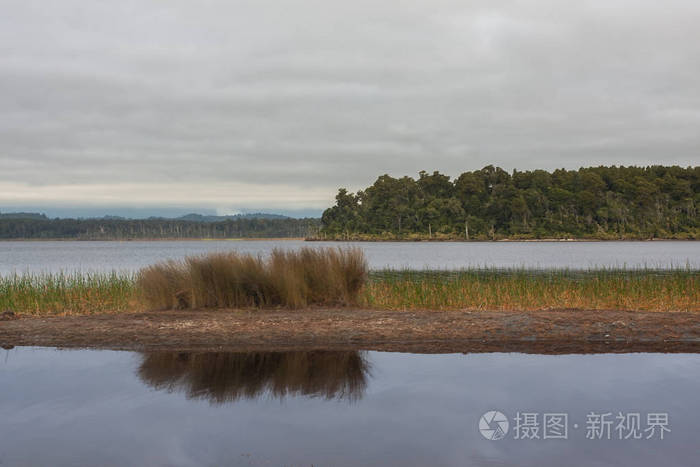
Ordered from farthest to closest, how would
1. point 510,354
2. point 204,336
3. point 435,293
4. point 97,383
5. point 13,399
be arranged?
1. point 435,293
2. point 204,336
3. point 510,354
4. point 97,383
5. point 13,399

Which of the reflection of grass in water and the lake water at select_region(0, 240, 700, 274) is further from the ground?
the reflection of grass in water

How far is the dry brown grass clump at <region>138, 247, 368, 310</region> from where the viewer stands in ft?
47.0

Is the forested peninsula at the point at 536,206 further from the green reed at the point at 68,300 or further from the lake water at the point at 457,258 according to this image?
the green reed at the point at 68,300

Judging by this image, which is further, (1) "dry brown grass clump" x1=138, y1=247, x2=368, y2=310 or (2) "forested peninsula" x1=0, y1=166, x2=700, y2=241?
(2) "forested peninsula" x1=0, y1=166, x2=700, y2=241

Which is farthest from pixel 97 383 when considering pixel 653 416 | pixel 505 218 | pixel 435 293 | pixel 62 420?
pixel 505 218

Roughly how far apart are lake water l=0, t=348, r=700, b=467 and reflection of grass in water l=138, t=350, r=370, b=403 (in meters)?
0.03

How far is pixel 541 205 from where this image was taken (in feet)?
414

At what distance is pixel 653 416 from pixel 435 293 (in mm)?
11264

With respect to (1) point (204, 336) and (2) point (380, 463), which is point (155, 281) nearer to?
(1) point (204, 336)

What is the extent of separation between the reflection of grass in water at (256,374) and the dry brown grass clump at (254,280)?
443 centimetres

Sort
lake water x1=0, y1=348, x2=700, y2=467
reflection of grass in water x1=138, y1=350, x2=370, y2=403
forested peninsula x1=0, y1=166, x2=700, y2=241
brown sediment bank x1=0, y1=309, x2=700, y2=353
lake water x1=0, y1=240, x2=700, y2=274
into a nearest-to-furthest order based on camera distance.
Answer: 1. lake water x1=0, y1=348, x2=700, y2=467
2. reflection of grass in water x1=138, y1=350, x2=370, y2=403
3. brown sediment bank x1=0, y1=309, x2=700, y2=353
4. lake water x1=0, y1=240, x2=700, y2=274
5. forested peninsula x1=0, y1=166, x2=700, y2=241

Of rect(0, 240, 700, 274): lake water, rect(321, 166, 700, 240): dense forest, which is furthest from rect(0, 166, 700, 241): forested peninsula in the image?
rect(0, 240, 700, 274): lake water

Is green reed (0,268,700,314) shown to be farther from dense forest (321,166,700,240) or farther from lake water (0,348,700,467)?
dense forest (321,166,700,240)

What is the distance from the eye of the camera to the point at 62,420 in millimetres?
6410
